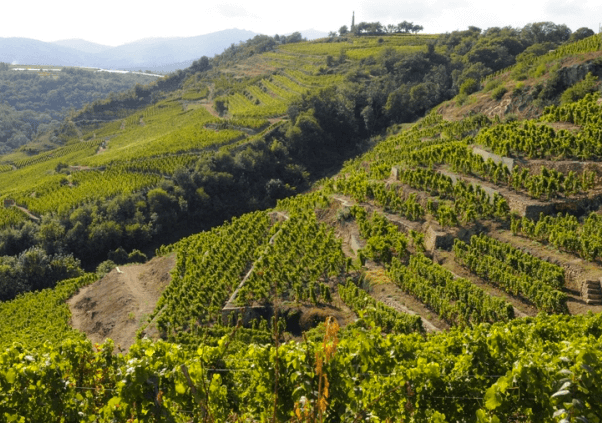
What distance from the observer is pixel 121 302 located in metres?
26.1

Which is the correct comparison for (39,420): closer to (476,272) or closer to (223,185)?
(476,272)

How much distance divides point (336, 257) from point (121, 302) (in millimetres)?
13479

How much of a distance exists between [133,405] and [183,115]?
72.1 m

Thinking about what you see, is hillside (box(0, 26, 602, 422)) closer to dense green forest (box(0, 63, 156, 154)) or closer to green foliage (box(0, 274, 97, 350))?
green foliage (box(0, 274, 97, 350))

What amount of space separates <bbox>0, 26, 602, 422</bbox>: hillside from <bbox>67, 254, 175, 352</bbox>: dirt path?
0.18 meters

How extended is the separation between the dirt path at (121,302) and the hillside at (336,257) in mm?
184

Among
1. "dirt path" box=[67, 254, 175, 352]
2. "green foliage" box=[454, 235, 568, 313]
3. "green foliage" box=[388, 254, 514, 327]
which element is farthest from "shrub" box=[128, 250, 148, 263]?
"green foliage" box=[454, 235, 568, 313]

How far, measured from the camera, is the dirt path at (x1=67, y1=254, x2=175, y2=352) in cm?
2338

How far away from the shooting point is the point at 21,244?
38.3 meters

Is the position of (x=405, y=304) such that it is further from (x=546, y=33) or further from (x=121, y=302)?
(x=546, y=33)

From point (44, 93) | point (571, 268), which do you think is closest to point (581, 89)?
point (571, 268)

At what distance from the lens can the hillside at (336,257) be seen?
22.0 feet

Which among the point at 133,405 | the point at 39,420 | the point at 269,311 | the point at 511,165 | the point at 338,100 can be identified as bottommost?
the point at 269,311

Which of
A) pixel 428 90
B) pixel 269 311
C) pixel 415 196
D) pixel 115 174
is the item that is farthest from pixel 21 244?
pixel 428 90
